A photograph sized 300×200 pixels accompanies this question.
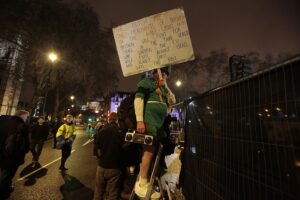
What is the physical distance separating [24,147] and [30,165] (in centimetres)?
424

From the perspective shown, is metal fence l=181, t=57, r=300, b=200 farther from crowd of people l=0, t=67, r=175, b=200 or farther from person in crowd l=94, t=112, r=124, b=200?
person in crowd l=94, t=112, r=124, b=200

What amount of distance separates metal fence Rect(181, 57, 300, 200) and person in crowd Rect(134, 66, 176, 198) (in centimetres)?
53

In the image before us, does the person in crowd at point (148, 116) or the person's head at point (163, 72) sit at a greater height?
the person's head at point (163, 72)

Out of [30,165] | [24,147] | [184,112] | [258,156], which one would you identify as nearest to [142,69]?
[184,112]

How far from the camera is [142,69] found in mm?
3049

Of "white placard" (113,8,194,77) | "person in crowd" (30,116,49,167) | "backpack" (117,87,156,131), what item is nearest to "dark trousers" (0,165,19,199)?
"backpack" (117,87,156,131)

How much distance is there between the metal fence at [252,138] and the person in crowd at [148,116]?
1.75ft

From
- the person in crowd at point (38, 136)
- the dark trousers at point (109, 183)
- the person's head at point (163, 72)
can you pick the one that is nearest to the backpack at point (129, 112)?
the person's head at point (163, 72)

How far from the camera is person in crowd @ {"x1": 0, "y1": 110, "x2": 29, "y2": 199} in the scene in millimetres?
4652

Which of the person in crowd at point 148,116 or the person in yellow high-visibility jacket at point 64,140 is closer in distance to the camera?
the person in crowd at point 148,116

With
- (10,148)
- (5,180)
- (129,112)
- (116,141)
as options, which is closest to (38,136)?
(5,180)

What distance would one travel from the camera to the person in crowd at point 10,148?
4.65m

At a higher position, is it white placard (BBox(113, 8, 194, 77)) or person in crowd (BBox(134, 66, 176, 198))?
white placard (BBox(113, 8, 194, 77))

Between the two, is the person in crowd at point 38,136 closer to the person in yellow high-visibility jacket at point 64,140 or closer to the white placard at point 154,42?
the person in yellow high-visibility jacket at point 64,140
